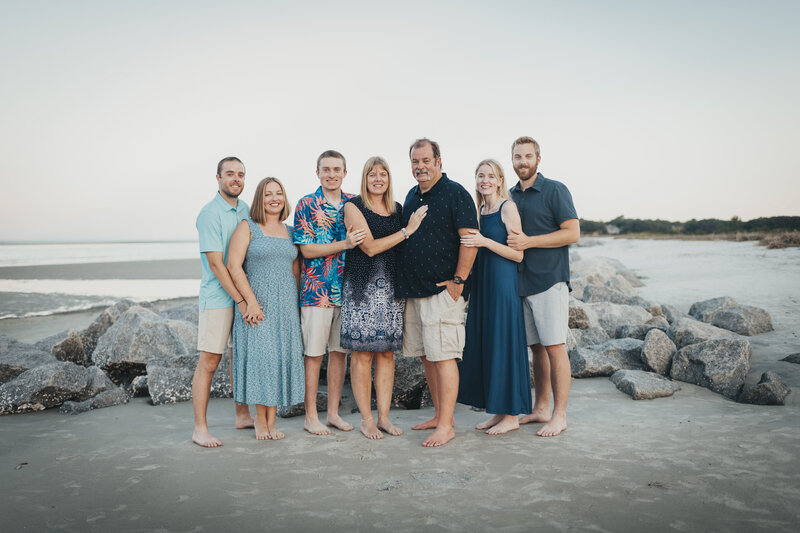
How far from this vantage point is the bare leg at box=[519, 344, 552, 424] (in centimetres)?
477

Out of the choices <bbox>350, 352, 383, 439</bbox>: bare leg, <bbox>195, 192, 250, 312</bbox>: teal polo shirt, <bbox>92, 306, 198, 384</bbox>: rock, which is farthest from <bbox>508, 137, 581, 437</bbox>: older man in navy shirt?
<bbox>92, 306, 198, 384</bbox>: rock

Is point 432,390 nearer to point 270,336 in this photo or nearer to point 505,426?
point 505,426

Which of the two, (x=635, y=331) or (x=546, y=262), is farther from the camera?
(x=635, y=331)

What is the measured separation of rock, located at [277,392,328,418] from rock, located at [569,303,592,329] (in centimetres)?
373

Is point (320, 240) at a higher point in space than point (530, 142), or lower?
lower

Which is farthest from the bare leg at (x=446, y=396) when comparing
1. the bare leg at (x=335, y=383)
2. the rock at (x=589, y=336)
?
the rock at (x=589, y=336)

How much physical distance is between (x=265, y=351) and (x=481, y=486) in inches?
80.7

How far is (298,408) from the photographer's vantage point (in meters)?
5.36

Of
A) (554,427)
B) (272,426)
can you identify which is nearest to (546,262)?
(554,427)

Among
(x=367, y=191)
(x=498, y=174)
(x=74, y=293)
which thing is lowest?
(x=74, y=293)

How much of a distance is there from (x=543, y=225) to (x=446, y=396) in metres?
1.67

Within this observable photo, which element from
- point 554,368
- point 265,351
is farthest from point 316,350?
point 554,368

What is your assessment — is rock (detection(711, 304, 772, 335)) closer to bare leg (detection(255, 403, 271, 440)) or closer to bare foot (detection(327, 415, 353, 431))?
bare foot (detection(327, 415, 353, 431))

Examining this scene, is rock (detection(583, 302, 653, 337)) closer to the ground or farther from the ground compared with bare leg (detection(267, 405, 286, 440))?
farther from the ground
